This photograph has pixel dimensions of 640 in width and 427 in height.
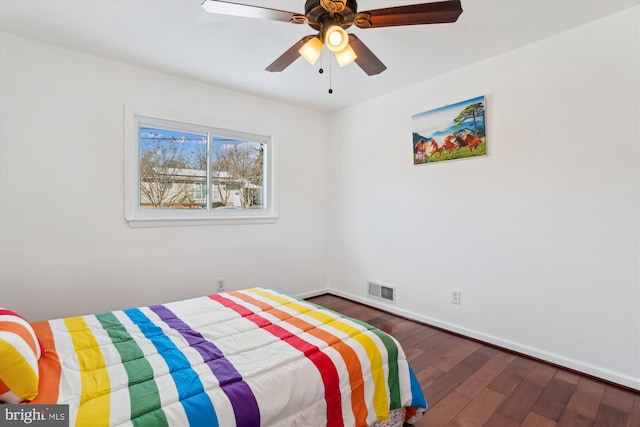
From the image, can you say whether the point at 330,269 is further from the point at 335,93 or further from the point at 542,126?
the point at 542,126

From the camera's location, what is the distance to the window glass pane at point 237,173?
11.0 feet

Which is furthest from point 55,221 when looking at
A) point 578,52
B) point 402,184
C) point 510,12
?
point 578,52

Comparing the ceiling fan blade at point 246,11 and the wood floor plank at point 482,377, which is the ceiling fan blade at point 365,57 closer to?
the ceiling fan blade at point 246,11

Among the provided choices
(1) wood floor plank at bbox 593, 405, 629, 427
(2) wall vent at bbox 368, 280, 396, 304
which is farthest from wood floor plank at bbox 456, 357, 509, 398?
(2) wall vent at bbox 368, 280, 396, 304

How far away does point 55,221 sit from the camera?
242 centimetres

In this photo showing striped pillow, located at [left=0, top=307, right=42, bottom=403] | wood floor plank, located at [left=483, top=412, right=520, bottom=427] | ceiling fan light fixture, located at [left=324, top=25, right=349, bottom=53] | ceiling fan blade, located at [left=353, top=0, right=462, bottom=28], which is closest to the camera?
striped pillow, located at [left=0, top=307, right=42, bottom=403]

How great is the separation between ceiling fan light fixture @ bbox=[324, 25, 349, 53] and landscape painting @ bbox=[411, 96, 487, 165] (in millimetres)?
1625

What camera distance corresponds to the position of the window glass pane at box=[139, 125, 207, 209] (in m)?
2.93

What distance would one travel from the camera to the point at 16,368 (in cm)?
108

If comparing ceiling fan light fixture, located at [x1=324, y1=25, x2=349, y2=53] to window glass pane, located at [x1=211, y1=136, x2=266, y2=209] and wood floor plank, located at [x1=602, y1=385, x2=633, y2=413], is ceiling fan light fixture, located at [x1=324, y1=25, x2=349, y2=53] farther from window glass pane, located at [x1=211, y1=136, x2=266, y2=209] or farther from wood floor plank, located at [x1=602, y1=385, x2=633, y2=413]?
wood floor plank, located at [x1=602, y1=385, x2=633, y2=413]

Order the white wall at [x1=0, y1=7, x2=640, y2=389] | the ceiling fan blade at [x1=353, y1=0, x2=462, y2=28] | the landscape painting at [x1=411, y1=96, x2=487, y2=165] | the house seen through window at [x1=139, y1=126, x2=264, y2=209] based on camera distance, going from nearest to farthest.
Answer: the ceiling fan blade at [x1=353, y1=0, x2=462, y2=28] < the white wall at [x1=0, y1=7, x2=640, y2=389] < the landscape painting at [x1=411, y1=96, x2=487, y2=165] < the house seen through window at [x1=139, y1=126, x2=264, y2=209]

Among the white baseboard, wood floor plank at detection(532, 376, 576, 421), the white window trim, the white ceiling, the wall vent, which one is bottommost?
wood floor plank at detection(532, 376, 576, 421)

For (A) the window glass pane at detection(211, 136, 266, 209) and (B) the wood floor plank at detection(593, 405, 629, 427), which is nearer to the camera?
(B) the wood floor plank at detection(593, 405, 629, 427)

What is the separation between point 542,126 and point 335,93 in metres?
1.95
